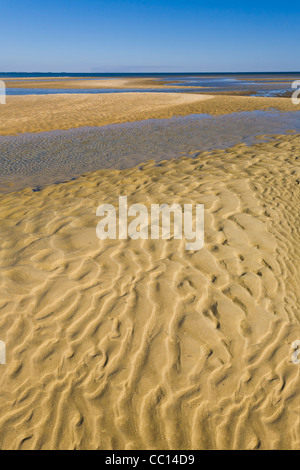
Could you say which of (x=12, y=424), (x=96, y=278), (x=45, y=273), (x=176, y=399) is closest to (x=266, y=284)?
(x=176, y=399)

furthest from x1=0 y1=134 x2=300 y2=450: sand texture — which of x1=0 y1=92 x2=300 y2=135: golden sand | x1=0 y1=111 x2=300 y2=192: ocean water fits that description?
x1=0 y1=92 x2=300 y2=135: golden sand

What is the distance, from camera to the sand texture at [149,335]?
2525mm

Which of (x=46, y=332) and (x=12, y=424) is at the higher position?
(x=46, y=332)

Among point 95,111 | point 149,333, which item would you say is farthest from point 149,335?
point 95,111

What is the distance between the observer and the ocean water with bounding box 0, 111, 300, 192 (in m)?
8.16

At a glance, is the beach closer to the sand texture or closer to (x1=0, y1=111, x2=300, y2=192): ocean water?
the sand texture

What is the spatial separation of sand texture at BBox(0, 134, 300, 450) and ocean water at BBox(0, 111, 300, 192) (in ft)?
11.3

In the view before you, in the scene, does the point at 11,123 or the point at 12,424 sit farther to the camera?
the point at 11,123

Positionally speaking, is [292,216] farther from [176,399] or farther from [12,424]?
[12,424]

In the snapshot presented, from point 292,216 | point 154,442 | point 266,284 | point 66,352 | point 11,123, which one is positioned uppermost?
point 11,123

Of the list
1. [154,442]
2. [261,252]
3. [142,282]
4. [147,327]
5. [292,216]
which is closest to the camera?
[154,442]

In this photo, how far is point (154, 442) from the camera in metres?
2.46

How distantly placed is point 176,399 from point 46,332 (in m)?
1.47

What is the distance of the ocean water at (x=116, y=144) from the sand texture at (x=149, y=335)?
3.46 meters
